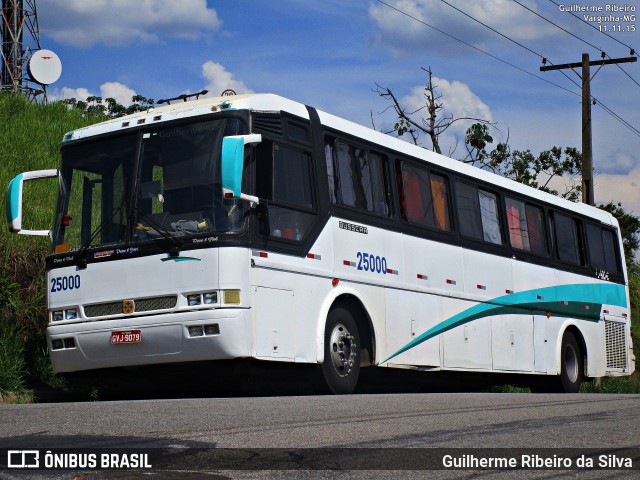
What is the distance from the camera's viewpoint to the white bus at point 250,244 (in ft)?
37.2

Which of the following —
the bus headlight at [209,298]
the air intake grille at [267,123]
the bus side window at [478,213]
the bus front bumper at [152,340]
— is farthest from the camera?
the bus side window at [478,213]

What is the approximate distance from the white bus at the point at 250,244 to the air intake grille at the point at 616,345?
6190mm

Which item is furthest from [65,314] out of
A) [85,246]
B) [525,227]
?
[525,227]

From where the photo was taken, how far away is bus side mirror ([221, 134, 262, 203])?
10.7 meters

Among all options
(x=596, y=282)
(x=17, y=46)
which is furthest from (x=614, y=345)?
(x=17, y=46)

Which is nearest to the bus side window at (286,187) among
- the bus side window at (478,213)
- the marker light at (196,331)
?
the marker light at (196,331)

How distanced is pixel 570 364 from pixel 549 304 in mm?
1447

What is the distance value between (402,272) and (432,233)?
1159 millimetres

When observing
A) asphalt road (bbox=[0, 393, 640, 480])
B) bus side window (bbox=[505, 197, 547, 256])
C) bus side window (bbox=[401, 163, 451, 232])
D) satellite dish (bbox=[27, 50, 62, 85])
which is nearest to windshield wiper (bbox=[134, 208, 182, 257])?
asphalt road (bbox=[0, 393, 640, 480])

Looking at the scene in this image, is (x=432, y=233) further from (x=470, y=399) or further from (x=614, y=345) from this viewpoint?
(x=614, y=345)

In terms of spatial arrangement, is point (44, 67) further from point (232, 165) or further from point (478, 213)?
point (232, 165)

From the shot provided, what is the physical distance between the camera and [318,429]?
6824 millimetres

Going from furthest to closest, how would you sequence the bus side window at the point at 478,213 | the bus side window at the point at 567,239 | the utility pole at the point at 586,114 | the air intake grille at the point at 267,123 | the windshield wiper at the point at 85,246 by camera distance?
the utility pole at the point at 586,114, the bus side window at the point at 567,239, the bus side window at the point at 478,213, the windshield wiper at the point at 85,246, the air intake grille at the point at 267,123

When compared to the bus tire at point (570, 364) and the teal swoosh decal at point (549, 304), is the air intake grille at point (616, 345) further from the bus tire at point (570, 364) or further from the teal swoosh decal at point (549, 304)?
the bus tire at point (570, 364)
